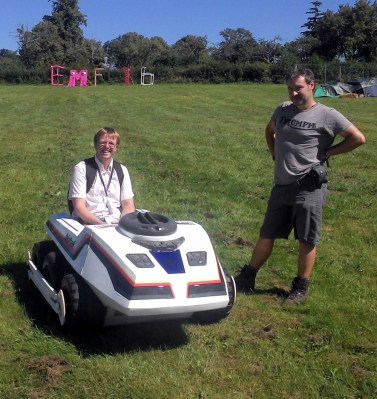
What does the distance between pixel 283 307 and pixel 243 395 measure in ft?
4.64

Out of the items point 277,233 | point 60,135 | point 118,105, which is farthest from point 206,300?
point 118,105

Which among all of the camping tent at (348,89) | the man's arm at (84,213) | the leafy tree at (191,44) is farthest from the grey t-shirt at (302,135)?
the leafy tree at (191,44)

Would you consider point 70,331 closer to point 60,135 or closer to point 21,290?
point 21,290

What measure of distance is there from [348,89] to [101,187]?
28.7 metres

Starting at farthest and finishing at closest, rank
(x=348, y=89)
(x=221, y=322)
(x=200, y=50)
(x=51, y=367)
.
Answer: (x=200, y=50), (x=348, y=89), (x=221, y=322), (x=51, y=367)

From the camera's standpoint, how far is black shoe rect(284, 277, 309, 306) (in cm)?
494

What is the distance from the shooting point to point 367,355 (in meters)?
4.07

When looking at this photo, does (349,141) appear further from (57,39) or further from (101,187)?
(57,39)

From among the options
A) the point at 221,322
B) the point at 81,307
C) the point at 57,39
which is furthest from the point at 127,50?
the point at 81,307

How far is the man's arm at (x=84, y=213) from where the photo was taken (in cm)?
479

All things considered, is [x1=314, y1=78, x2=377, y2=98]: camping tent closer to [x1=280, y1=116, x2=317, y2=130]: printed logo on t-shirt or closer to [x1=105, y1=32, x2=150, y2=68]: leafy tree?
[x1=280, y1=116, x2=317, y2=130]: printed logo on t-shirt

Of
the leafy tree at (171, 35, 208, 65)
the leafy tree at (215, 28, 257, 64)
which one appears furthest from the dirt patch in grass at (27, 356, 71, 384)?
the leafy tree at (171, 35, 208, 65)

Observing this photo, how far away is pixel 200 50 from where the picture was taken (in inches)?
4124

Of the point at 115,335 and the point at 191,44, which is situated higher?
the point at 191,44
